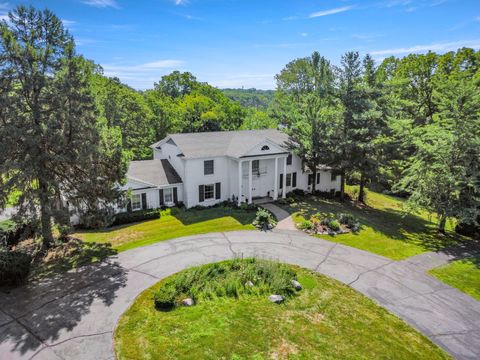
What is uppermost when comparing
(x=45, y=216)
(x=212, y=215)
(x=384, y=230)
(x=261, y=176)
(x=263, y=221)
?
(x=261, y=176)

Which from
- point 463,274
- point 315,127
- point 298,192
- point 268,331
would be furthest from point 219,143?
point 463,274

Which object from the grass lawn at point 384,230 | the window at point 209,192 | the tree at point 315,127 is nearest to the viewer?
the grass lawn at point 384,230

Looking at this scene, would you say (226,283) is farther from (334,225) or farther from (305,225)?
(334,225)

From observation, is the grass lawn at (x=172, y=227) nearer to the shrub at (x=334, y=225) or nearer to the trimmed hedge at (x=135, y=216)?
the trimmed hedge at (x=135, y=216)

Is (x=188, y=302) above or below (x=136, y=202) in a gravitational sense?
below

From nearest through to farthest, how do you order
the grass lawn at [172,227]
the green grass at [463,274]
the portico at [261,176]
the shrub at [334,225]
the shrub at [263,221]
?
the green grass at [463,274] → the grass lawn at [172,227] → the shrub at [334,225] → the shrub at [263,221] → the portico at [261,176]

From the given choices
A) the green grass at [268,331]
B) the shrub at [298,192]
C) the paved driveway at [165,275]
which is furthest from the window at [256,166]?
the green grass at [268,331]
